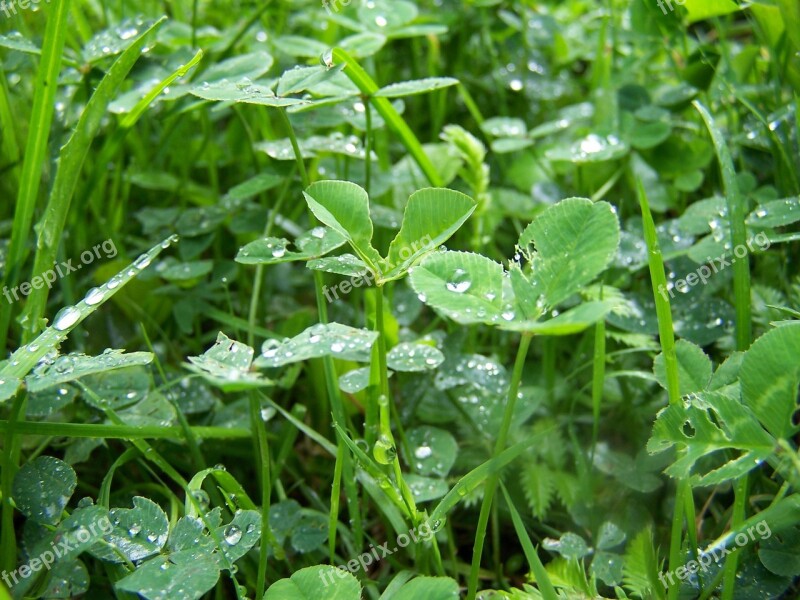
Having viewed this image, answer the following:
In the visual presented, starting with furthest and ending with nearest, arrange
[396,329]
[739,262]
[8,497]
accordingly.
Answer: [396,329] < [739,262] < [8,497]

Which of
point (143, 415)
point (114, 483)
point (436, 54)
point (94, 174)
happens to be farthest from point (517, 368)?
point (436, 54)

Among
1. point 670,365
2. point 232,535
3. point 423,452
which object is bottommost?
point 423,452

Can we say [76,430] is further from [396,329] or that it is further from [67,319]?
[396,329]

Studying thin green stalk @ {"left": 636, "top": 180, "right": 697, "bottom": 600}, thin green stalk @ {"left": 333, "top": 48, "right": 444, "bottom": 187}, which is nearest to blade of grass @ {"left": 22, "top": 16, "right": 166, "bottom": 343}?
thin green stalk @ {"left": 333, "top": 48, "right": 444, "bottom": 187}

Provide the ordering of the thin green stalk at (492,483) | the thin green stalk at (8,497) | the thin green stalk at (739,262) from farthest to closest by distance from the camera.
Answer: the thin green stalk at (739,262), the thin green stalk at (8,497), the thin green stalk at (492,483)

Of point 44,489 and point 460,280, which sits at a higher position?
point 460,280

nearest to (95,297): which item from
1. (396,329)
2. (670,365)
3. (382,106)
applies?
(396,329)

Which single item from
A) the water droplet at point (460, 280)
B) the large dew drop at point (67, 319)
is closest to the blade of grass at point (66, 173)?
the large dew drop at point (67, 319)

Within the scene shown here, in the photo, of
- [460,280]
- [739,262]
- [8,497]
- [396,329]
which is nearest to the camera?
[460,280]

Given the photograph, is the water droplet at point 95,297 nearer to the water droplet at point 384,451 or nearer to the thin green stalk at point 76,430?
the thin green stalk at point 76,430
